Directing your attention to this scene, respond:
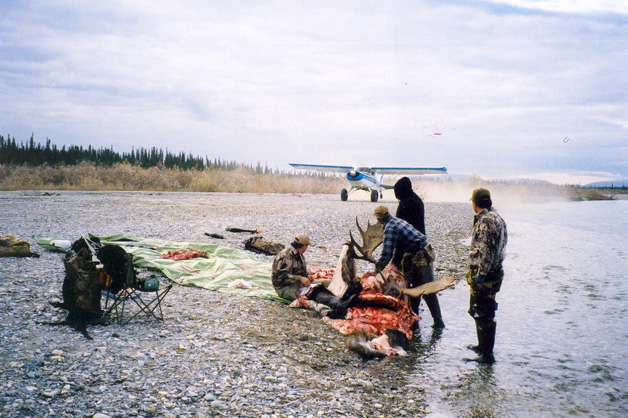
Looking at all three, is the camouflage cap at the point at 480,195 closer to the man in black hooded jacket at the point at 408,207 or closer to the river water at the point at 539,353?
the man in black hooded jacket at the point at 408,207

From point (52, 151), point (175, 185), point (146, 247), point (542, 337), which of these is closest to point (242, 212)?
point (146, 247)

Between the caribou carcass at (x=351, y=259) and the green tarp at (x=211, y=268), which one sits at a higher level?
the caribou carcass at (x=351, y=259)

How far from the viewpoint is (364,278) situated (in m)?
7.57

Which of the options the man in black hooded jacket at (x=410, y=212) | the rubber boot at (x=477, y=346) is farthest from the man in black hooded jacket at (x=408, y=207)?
the rubber boot at (x=477, y=346)

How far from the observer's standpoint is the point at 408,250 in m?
6.96

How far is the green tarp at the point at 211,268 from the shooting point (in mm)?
8500

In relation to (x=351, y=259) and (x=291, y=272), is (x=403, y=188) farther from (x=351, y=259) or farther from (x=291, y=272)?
(x=291, y=272)

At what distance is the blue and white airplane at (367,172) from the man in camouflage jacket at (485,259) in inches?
1017

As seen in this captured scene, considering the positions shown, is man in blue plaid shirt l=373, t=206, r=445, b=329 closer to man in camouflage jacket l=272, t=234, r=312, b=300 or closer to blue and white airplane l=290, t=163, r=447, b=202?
man in camouflage jacket l=272, t=234, r=312, b=300

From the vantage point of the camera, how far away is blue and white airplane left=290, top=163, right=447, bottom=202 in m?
Result: 31.8

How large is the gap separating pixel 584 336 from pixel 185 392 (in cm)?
666

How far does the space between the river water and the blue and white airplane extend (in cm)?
1892

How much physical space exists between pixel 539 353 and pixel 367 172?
25.9 m

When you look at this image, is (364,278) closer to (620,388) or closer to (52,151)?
(620,388)
